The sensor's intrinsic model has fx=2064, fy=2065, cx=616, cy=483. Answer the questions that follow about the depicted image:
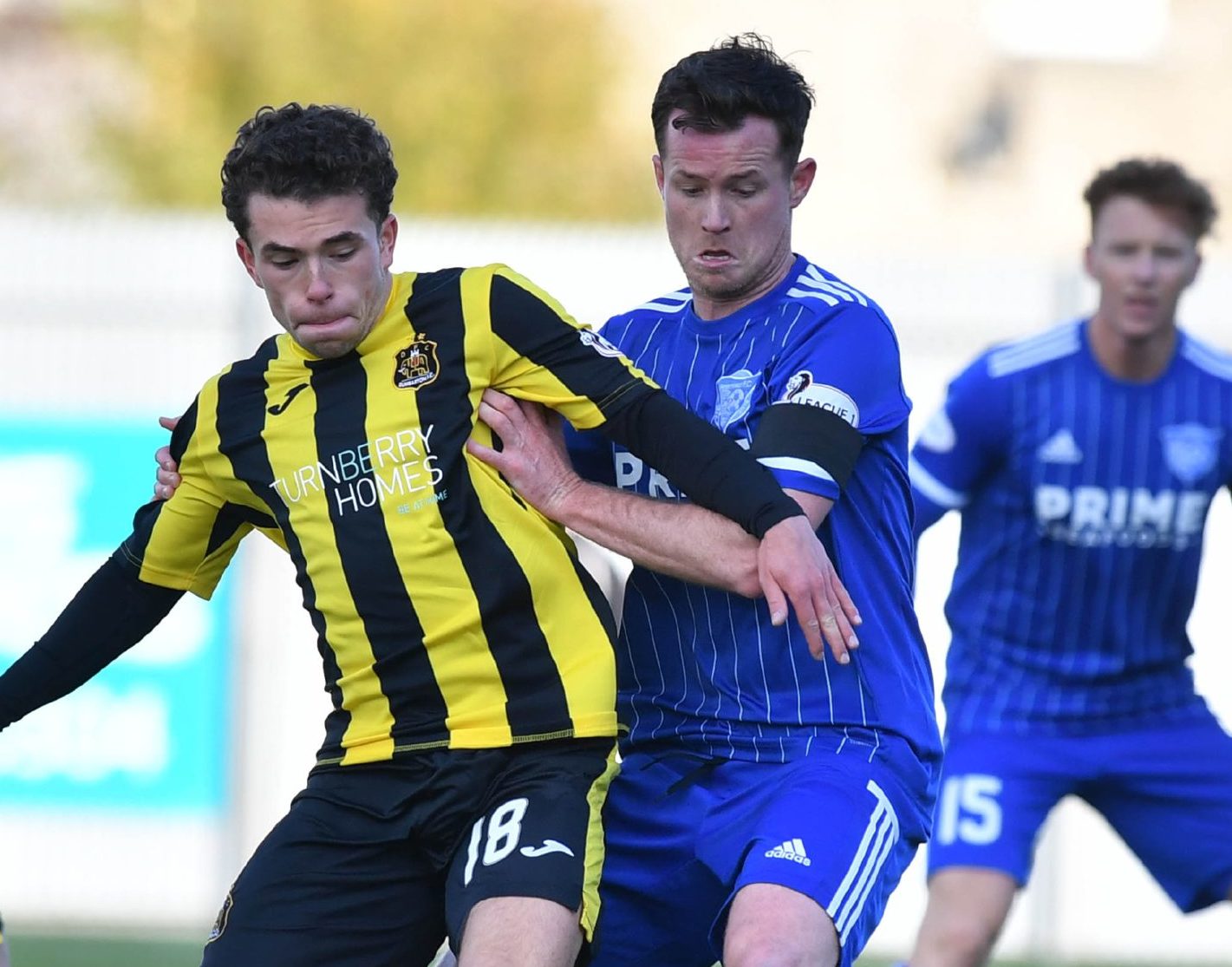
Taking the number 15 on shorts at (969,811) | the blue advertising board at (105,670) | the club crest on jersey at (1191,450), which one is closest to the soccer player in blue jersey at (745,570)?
the number 15 on shorts at (969,811)

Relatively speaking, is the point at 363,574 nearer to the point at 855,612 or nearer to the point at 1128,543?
the point at 855,612

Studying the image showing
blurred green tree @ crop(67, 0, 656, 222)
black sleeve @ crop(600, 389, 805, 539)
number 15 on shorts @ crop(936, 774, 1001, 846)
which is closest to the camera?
black sleeve @ crop(600, 389, 805, 539)

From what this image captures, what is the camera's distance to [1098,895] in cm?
888

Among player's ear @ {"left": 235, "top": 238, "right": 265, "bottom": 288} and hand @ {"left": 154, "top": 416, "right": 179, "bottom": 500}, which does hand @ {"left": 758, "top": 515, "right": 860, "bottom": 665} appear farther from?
hand @ {"left": 154, "top": 416, "right": 179, "bottom": 500}

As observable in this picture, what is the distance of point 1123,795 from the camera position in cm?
587

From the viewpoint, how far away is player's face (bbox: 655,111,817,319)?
164 inches

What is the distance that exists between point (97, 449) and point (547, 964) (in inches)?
228

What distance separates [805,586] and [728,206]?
866 mm

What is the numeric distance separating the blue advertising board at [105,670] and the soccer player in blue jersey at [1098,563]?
13.0 feet

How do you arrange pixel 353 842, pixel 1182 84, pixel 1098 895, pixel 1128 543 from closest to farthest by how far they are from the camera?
pixel 353 842
pixel 1128 543
pixel 1098 895
pixel 1182 84

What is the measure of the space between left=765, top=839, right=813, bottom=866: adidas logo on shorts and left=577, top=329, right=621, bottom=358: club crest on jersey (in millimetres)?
1002

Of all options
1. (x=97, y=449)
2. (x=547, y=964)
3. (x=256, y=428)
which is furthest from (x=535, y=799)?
(x=97, y=449)

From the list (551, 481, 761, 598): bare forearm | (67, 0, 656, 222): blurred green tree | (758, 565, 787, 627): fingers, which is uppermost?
(67, 0, 656, 222): blurred green tree

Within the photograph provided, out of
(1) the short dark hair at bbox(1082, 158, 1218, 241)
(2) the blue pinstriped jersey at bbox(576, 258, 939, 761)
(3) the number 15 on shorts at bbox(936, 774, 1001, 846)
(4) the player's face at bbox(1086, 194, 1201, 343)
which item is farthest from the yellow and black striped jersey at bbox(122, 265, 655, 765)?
(1) the short dark hair at bbox(1082, 158, 1218, 241)
